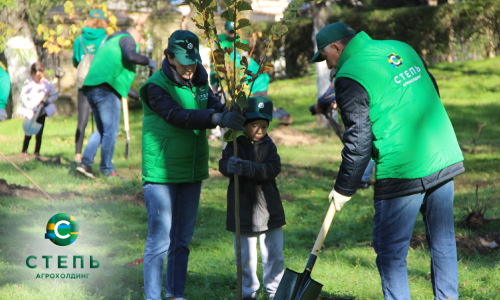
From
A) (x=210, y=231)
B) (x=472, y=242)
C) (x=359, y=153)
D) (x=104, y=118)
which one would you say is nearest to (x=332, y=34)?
(x=359, y=153)

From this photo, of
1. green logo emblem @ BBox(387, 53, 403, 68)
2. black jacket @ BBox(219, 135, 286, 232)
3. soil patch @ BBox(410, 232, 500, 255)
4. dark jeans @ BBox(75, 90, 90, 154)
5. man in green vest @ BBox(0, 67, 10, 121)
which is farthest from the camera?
dark jeans @ BBox(75, 90, 90, 154)

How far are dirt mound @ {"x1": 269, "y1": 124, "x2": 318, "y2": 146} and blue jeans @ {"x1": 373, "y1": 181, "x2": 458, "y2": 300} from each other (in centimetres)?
738

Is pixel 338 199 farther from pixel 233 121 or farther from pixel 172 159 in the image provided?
pixel 172 159

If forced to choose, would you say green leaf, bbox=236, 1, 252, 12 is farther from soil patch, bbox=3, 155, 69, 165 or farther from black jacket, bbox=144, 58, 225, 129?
soil patch, bbox=3, 155, 69, 165

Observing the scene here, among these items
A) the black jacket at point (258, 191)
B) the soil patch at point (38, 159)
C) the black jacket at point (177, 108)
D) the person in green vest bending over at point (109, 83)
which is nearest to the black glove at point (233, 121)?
the black jacket at point (177, 108)

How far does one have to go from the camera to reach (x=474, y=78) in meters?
14.3

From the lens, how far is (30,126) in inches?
314

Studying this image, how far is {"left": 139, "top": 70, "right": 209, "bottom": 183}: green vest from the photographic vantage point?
333cm

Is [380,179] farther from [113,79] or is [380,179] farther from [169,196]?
[113,79]

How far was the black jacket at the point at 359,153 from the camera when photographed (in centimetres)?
270

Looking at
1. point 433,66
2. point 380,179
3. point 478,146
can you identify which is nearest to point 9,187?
point 380,179

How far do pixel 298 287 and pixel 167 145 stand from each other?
1275mm

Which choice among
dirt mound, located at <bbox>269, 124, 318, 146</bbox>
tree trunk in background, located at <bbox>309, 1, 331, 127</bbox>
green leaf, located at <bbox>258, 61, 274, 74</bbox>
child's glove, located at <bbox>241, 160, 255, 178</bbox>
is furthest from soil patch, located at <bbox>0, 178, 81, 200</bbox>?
tree trunk in background, located at <bbox>309, 1, 331, 127</bbox>

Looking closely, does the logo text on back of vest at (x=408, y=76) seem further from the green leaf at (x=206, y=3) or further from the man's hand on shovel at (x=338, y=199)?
the green leaf at (x=206, y=3)
